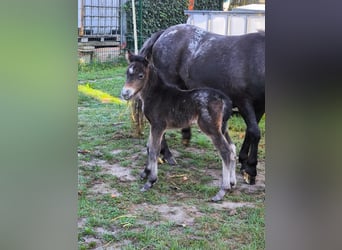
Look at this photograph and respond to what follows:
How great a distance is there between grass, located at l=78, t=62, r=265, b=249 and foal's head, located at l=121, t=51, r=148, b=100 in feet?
0.11

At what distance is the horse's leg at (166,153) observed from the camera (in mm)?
1901

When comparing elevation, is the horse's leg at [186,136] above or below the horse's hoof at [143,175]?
above

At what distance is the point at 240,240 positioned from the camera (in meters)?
1.75

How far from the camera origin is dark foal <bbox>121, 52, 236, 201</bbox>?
1814mm

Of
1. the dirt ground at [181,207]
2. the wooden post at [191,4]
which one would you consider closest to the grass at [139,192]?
the dirt ground at [181,207]

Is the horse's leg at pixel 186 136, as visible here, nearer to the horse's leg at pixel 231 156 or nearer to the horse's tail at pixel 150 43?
the horse's leg at pixel 231 156

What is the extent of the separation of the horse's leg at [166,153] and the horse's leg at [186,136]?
77 millimetres

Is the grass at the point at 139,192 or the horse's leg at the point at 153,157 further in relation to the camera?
the horse's leg at the point at 153,157

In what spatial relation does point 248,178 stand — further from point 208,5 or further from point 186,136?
point 208,5
